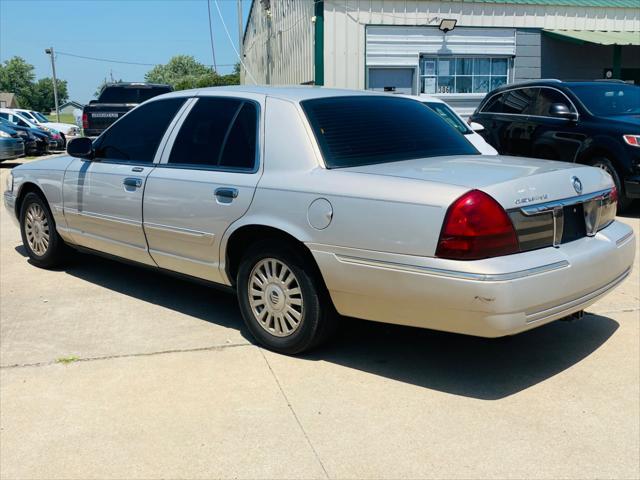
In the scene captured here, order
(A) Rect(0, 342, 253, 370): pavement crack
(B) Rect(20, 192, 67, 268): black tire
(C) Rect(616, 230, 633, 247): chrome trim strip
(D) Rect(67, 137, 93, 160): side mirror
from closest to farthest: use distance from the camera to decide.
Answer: (C) Rect(616, 230, 633, 247): chrome trim strip < (A) Rect(0, 342, 253, 370): pavement crack < (D) Rect(67, 137, 93, 160): side mirror < (B) Rect(20, 192, 67, 268): black tire

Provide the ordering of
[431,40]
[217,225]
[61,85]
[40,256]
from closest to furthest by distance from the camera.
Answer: [217,225] → [40,256] → [431,40] → [61,85]

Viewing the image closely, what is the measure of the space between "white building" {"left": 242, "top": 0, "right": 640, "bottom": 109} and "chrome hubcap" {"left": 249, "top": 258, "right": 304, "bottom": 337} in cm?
1296

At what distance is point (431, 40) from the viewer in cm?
1823

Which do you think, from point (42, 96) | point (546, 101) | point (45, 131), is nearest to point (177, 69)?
point (42, 96)

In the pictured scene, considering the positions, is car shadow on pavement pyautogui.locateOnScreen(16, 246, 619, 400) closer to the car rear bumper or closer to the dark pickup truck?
the car rear bumper

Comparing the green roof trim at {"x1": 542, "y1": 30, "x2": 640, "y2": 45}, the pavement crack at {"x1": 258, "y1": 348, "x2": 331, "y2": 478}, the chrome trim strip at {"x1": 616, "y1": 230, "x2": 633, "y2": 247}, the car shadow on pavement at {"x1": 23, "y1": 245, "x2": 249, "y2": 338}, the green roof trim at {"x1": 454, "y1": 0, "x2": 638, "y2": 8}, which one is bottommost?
the pavement crack at {"x1": 258, "y1": 348, "x2": 331, "y2": 478}

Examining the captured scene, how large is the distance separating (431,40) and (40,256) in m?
14.3

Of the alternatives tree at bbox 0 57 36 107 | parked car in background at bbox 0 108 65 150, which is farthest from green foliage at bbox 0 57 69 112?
parked car in background at bbox 0 108 65 150

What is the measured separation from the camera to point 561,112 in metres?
9.03

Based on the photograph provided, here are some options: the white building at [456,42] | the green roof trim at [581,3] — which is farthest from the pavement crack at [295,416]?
the green roof trim at [581,3]

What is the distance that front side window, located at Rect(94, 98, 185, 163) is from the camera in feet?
16.4

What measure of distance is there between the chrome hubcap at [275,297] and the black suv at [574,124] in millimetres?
6244

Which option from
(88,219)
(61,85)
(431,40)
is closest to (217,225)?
(88,219)

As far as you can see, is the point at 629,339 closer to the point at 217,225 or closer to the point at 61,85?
the point at 217,225
